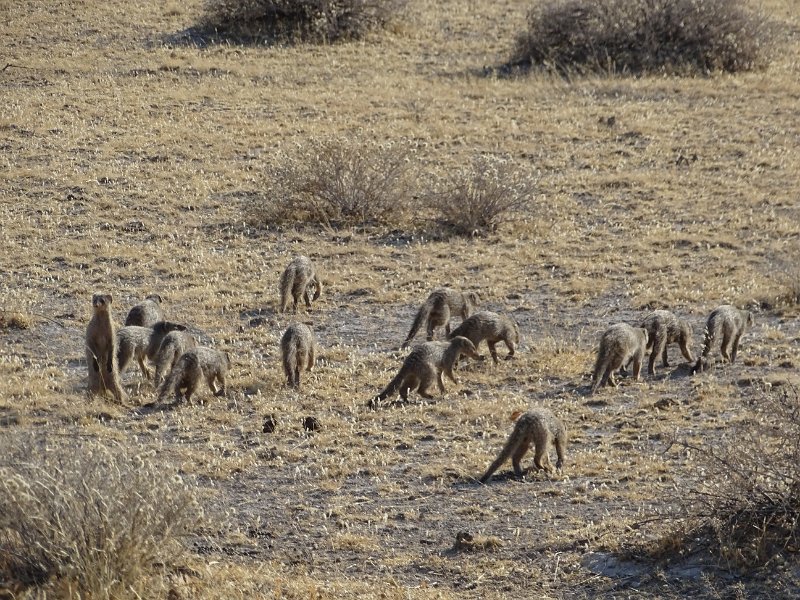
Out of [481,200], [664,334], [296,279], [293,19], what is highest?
[293,19]

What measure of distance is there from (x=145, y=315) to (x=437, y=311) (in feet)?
9.15

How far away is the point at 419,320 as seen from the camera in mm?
12445

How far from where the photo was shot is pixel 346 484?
29.3 ft

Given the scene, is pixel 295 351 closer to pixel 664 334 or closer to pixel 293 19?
pixel 664 334

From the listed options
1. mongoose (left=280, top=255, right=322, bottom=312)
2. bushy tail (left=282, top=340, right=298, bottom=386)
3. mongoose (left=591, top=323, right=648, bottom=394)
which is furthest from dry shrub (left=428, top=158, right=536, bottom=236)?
bushy tail (left=282, top=340, right=298, bottom=386)

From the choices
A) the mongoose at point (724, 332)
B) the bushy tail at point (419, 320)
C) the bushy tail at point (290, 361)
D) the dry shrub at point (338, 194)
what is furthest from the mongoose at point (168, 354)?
the dry shrub at point (338, 194)

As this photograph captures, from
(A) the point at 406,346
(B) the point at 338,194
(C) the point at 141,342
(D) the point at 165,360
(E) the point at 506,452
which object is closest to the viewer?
(E) the point at 506,452

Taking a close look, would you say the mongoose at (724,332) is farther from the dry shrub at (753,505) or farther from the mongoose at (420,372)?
the dry shrub at (753,505)

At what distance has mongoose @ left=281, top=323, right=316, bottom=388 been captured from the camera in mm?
10992

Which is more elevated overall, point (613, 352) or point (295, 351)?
point (295, 351)

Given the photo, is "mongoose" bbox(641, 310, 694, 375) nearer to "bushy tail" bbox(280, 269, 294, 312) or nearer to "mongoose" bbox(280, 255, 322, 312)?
"mongoose" bbox(280, 255, 322, 312)

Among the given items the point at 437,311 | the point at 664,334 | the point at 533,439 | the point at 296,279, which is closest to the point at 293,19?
the point at 296,279

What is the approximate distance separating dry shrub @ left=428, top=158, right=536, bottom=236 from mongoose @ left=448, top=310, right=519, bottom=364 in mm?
4536

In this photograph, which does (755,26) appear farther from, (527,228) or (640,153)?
→ (527,228)
